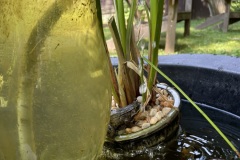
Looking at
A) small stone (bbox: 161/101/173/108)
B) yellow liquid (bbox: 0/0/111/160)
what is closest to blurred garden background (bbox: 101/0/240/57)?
small stone (bbox: 161/101/173/108)

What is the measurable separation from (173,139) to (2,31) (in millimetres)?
400

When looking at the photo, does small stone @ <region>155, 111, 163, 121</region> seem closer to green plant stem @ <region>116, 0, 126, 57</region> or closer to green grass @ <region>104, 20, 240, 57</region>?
green plant stem @ <region>116, 0, 126, 57</region>

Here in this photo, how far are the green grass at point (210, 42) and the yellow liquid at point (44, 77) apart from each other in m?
2.18

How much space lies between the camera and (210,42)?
3.16m

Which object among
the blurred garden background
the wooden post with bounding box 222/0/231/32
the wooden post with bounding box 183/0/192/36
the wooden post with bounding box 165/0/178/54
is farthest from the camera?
the wooden post with bounding box 222/0/231/32

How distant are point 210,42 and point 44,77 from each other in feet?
9.68

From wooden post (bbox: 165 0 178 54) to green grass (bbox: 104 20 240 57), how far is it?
2.5 inches

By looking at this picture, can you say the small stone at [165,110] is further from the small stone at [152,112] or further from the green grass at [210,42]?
the green grass at [210,42]

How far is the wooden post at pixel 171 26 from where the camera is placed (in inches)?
110

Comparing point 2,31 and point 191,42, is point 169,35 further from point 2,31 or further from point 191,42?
point 2,31

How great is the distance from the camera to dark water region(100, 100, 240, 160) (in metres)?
0.60

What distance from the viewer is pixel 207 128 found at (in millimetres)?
711

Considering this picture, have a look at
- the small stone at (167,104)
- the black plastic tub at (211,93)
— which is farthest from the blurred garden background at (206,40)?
the small stone at (167,104)

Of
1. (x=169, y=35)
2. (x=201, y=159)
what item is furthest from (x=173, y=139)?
(x=169, y=35)
